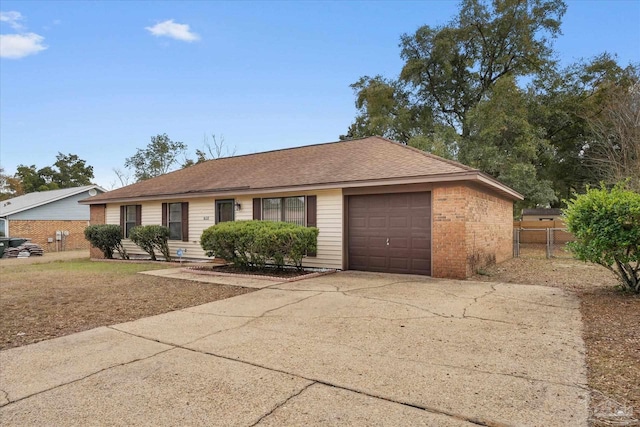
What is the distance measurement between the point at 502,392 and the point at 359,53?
59.9 ft

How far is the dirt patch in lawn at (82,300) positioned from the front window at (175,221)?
13.3 feet

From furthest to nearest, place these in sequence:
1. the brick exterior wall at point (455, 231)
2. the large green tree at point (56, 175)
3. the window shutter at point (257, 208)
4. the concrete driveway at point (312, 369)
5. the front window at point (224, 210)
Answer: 1. the large green tree at point (56, 175)
2. the front window at point (224, 210)
3. the window shutter at point (257, 208)
4. the brick exterior wall at point (455, 231)
5. the concrete driveway at point (312, 369)

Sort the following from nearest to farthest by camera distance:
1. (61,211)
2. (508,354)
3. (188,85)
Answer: (508,354)
(188,85)
(61,211)

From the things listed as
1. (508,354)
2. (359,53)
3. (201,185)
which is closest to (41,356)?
(508,354)

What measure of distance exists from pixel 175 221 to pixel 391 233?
869 cm

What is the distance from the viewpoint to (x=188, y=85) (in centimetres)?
2002

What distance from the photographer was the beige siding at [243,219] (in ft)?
34.9

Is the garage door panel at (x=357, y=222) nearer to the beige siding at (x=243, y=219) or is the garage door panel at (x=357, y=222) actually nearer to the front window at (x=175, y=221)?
the beige siding at (x=243, y=219)

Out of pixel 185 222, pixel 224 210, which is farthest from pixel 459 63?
pixel 185 222

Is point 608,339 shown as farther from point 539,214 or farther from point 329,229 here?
point 539,214

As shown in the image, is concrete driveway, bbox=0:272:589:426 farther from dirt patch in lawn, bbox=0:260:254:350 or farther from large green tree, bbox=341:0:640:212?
large green tree, bbox=341:0:640:212

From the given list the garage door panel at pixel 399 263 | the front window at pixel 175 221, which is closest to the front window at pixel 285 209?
the garage door panel at pixel 399 263

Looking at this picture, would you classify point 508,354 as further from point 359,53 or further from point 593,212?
point 359,53

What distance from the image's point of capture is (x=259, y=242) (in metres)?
9.20
